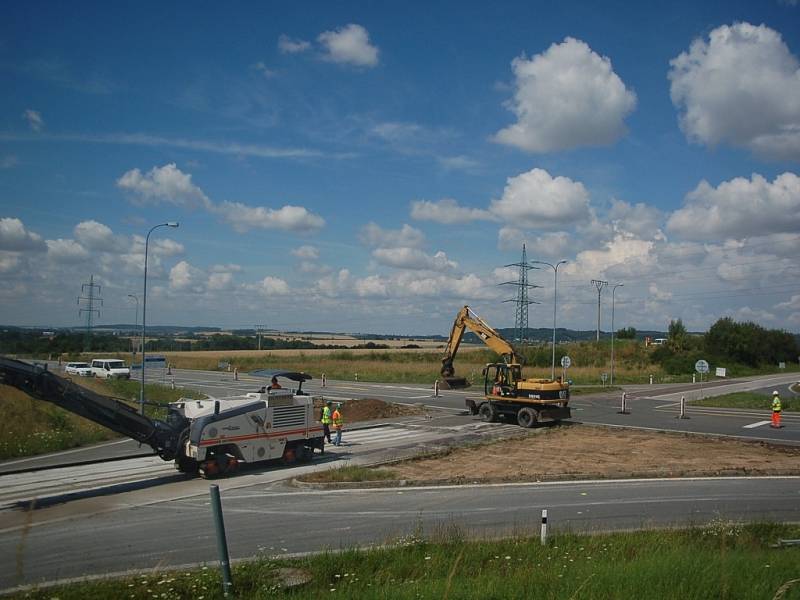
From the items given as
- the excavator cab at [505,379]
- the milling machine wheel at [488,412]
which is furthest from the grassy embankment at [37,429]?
the excavator cab at [505,379]

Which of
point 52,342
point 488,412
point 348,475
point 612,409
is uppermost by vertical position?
point 52,342

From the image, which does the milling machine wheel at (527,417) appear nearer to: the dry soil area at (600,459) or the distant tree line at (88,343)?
the dry soil area at (600,459)

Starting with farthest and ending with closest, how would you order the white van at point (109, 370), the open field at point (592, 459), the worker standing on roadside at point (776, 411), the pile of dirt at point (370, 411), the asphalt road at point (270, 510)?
the white van at point (109, 370), the pile of dirt at point (370, 411), the worker standing on roadside at point (776, 411), the open field at point (592, 459), the asphalt road at point (270, 510)

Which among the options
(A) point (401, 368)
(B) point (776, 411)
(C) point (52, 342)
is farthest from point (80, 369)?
(B) point (776, 411)

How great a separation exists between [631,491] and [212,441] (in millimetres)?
10754

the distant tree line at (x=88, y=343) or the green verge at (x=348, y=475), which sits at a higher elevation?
the distant tree line at (x=88, y=343)

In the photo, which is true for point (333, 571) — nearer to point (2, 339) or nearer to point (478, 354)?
point (2, 339)

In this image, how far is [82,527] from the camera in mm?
12633

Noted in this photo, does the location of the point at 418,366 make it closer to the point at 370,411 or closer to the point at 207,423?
the point at 370,411

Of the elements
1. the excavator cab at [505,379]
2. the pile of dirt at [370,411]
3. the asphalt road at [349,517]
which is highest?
the excavator cab at [505,379]

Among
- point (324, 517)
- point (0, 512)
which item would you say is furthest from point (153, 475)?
point (324, 517)

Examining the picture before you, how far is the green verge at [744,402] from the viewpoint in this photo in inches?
1485

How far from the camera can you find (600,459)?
68.5 feet

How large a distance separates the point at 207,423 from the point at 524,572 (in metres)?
11.7
